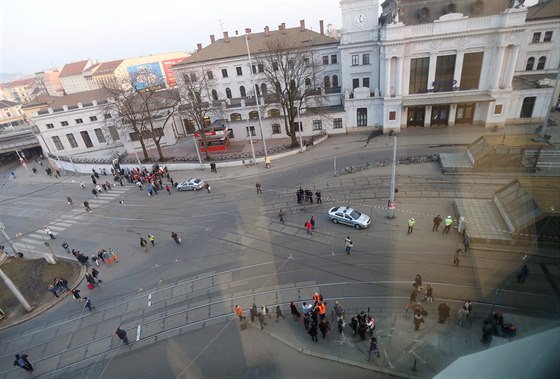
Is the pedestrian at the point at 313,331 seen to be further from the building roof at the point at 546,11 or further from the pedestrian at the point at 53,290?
the building roof at the point at 546,11

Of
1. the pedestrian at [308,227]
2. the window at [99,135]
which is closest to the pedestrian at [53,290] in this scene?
the pedestrian at [308,227]

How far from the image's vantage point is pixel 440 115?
38.9 m

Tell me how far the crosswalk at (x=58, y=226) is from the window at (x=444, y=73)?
128ft

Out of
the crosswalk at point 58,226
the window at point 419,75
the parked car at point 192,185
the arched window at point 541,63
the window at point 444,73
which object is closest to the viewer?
the crosswalk at point 58,226

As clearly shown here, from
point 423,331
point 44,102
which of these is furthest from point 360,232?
point 44,102

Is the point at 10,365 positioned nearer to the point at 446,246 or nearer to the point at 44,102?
the point at 446,246

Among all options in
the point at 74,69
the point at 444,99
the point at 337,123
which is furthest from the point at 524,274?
the point at 74,69

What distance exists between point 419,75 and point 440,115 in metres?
5.63

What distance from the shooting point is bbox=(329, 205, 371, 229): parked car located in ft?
72.5

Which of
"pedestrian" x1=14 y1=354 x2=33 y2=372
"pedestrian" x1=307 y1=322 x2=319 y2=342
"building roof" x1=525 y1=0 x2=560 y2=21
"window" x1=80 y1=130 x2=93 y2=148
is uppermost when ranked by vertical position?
"building roof" x1=525 y1=0 x2=560 y2=21

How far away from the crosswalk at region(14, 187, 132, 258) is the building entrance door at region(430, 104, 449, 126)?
38.2 metres

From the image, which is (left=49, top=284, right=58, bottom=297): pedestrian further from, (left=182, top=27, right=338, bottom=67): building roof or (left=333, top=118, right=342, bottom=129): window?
(left=182, top=27, right=338, bottom=67): building roof

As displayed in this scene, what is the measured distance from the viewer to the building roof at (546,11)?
37.6 metres

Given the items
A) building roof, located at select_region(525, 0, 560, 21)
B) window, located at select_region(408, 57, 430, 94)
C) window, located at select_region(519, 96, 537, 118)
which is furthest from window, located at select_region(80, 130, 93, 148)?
building roof, located at select_region(525, 0, 560, 21)
